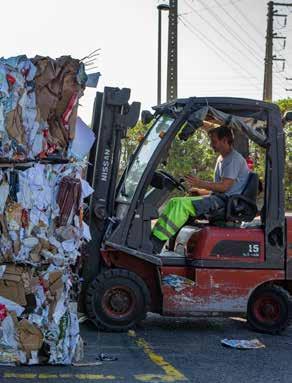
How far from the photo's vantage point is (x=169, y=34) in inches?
1088


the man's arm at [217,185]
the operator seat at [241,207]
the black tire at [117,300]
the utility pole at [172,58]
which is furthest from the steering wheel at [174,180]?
the utility pole at [172,58]

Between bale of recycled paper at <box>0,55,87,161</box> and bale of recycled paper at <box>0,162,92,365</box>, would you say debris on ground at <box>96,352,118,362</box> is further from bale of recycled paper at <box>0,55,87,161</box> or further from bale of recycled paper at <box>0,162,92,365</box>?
bale of recycled paper at <box>0,55,87,161</box>

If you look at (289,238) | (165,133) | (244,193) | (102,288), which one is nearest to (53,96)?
(165,133)

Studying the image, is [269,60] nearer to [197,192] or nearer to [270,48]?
[270,48]

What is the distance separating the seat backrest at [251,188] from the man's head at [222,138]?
42cm

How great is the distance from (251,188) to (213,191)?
41 centimetres

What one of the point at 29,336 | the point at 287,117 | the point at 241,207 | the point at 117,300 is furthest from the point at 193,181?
the point at 29,336

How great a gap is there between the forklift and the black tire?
1 centimetres

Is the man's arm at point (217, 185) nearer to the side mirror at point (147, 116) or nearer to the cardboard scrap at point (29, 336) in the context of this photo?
the side mirror at point (147, 116)

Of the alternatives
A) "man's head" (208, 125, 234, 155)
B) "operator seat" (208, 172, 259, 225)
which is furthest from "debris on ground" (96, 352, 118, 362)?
"man's head" (208, 125, 234, 155)

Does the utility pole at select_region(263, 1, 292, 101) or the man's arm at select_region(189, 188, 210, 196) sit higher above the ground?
the utility pole at select_region(263, 1, 292, 101)

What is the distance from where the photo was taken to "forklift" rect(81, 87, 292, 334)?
Answer: 21.5ft

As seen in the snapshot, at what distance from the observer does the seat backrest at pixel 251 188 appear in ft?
22.6

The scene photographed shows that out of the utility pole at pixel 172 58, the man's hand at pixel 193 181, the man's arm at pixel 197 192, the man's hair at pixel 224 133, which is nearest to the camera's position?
the man's hand at pixel 193 181
